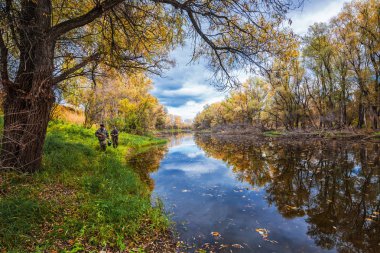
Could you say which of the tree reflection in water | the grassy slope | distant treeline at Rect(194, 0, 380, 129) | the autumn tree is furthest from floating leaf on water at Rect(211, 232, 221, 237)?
distant treeline at Rect(194, 0, 380, 129)

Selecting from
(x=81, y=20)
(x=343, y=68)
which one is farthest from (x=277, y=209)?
(x=343, y=68)

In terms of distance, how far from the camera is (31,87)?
15.5 feet

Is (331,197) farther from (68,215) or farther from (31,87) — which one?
(31,87)

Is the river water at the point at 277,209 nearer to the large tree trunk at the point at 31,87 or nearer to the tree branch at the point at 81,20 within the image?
the large tree trunk at the point at 31,87

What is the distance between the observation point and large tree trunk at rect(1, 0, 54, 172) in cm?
453

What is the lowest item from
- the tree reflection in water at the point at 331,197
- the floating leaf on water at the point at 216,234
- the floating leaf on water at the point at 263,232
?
the floating leaf on water at the point at 216,234

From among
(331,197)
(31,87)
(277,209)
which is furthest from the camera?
(331,197)

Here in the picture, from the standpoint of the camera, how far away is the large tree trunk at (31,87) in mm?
4531

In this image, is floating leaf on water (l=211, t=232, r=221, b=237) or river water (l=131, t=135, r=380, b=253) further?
floating leaf on water (l=211, t=232, r=221, b=237)

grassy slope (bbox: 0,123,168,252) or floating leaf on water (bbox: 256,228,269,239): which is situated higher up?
grassy slope (bbox: 0,123,168,252)

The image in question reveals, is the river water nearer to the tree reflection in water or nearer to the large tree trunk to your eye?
the tree reflection in water

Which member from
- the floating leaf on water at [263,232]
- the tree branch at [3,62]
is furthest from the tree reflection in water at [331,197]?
the tree branch at [3,62]

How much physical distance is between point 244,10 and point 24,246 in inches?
239

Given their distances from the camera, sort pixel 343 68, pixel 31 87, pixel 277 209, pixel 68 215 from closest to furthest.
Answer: pixel 68 215, pixel 31 87, pixel 277 209, pixel 343 68
